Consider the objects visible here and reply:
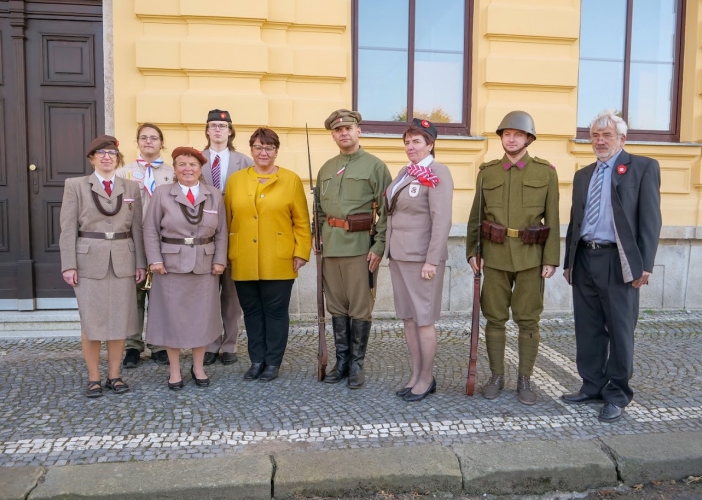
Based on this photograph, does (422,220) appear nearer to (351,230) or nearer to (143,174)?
(351,230)

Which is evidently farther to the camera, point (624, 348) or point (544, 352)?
point (544, 352)

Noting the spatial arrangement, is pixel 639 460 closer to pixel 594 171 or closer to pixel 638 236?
pixel 638 236

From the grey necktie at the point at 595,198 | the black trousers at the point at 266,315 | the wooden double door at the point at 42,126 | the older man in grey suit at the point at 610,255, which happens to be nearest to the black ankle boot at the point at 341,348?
the black trousers at the point at 266,315

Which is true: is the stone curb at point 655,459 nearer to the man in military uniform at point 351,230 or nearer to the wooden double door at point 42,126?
the man in military uniform at point 351,230

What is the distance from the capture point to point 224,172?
500cm

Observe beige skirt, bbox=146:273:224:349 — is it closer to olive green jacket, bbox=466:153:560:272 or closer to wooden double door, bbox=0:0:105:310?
olive green jacket, bbox=466:153:560:272

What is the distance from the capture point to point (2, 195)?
6383mm

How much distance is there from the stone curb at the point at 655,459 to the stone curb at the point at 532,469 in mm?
83

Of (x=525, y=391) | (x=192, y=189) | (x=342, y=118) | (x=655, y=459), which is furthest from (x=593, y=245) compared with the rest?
(x=192, y=189)

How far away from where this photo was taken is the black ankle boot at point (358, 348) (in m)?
4.45

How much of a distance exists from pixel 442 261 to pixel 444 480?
4.86 feet

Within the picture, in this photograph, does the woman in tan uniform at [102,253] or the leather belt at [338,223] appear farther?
the leather belt at [338,223]

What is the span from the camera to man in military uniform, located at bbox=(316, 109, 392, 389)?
4316 millimetres

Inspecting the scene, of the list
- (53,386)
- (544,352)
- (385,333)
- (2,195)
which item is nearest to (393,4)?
(385,333)
